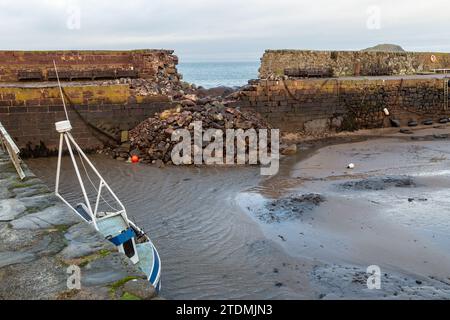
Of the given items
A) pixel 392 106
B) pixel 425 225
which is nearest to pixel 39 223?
pixel 425 225

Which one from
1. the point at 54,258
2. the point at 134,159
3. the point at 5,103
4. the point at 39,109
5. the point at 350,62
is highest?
the point at 350,62

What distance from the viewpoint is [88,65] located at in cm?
1786

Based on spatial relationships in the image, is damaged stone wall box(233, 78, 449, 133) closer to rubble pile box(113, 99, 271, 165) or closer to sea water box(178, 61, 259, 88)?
rubble pile box(113, 99, 271, 165)

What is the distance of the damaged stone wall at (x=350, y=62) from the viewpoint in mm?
20219

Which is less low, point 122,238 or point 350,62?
point 350,62

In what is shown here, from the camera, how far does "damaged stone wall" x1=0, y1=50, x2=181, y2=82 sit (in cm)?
1656

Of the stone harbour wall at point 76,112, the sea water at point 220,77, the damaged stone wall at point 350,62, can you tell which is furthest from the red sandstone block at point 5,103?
the sea water at point 220,77

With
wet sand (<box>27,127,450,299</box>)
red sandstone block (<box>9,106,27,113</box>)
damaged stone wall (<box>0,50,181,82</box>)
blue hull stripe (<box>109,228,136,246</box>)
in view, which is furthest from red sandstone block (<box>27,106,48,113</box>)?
blue hull stripe (<box>109,228,136,246</box>)

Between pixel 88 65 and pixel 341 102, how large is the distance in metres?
9.94

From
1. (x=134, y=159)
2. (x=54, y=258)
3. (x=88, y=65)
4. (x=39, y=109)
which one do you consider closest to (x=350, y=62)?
(x=88, y=65)

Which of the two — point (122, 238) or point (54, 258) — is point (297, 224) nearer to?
point (122, 238)

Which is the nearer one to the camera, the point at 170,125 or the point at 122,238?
the point at 122,238

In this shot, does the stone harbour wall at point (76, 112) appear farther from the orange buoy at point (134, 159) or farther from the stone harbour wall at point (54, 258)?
the stone harbour wall at point (54, 258)

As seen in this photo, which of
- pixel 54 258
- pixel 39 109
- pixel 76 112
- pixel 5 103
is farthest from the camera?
pixel 76 112
